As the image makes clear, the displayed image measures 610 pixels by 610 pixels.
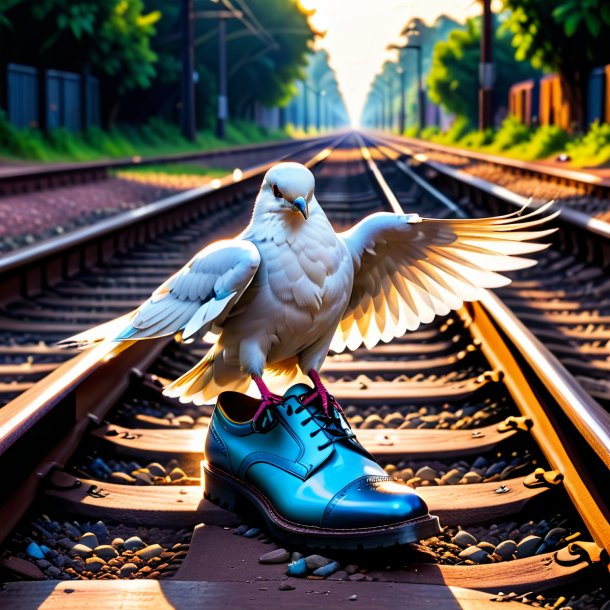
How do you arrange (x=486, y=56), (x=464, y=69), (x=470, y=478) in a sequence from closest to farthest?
1. (x=470, y=478)
2. (x=486, y=56)
3. (x=464, y=69)

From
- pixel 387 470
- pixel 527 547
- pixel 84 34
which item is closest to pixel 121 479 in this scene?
pixel 387 470

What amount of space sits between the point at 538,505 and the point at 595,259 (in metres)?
5.67

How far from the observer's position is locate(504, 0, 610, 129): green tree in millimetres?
22939

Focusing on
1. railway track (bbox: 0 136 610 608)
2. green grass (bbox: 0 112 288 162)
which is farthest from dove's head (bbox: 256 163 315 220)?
green grass (bbox: 0 112 288 162)

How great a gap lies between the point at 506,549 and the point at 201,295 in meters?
0.96

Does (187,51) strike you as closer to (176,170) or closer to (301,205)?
(176,170)

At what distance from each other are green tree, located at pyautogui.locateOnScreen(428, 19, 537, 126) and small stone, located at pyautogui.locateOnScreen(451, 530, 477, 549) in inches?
1703

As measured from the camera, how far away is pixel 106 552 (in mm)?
2537

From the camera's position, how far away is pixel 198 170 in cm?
2219

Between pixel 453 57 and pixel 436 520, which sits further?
pixel 453 57

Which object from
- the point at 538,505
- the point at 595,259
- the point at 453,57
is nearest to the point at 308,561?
the point at 538,505

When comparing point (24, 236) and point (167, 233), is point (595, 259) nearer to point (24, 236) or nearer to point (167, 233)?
point (167, 233)

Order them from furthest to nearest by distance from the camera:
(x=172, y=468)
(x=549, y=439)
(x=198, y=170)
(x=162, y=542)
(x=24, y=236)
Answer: (x=198, y=170) → (x=24, y=236) → (x=172, y=468) → (x=549, y=439) → (x=162, y=542)

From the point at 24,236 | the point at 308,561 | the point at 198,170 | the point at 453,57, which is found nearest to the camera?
the point at 308,561
